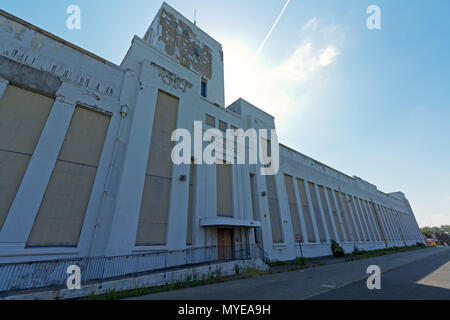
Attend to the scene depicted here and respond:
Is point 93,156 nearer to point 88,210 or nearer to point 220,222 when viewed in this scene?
point 88,210

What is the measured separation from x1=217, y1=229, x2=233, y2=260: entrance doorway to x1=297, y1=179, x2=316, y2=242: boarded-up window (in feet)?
38.6

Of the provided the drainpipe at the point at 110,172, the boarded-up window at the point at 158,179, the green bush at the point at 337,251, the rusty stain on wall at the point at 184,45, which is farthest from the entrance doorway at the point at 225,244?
the rusty stain on wall at the point at 184,45

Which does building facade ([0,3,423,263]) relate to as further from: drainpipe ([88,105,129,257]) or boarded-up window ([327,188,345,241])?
boarded-up window ([327,188,345,241])

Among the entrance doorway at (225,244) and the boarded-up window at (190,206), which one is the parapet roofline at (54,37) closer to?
the boarded-up window at (190,206)

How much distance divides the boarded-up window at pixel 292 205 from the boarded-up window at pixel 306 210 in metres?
1.65

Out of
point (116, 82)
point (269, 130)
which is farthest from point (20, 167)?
point (269, 130)

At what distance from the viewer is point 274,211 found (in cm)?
1981

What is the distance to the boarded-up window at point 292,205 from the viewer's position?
852 inches

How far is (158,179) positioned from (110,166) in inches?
113

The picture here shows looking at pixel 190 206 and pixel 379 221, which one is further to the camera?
pixel 379 221

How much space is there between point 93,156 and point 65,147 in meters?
1.33

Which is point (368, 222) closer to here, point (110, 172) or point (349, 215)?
point (349, 215)

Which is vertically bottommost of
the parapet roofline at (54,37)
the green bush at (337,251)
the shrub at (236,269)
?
the shrub at (236,269)

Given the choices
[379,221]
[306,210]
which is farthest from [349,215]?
[379,221]
